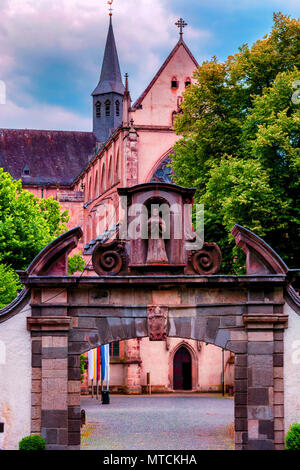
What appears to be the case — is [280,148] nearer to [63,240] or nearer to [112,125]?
[63,240]

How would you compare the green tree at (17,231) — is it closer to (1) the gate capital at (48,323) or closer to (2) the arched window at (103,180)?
(1) the gate capital at (48,323)

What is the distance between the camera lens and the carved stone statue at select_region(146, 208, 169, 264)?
58.9ft

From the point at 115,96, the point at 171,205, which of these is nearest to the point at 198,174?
the point at 171,205

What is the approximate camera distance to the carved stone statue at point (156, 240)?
1795 cm

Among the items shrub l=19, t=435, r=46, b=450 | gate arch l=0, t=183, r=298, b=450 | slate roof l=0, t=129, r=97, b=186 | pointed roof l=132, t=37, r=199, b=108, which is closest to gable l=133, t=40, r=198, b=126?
pointed roof l=132, t=37, r=199, b=108

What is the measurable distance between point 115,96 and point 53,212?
126 feet

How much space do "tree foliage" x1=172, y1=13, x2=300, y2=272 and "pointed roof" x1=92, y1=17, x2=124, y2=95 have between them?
4367cm

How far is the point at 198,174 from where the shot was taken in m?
33.5

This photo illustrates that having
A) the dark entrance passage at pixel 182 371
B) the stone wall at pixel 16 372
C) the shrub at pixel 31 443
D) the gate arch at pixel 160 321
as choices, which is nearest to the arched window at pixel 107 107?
the dark entrance passage at pixel 182 371

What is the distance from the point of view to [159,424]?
2850 centimetres

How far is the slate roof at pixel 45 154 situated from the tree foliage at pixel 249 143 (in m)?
44.1

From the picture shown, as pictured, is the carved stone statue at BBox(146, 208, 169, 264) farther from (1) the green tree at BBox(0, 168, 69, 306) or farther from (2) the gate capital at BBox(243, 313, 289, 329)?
(1) the green tree at BBox(0, 168, 69, 306)

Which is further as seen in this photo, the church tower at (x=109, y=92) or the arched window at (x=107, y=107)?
the arched window at (x=107, y=107)

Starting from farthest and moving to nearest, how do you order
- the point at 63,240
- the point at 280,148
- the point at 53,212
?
the point at 53,212 → the point at 280,148 → the point at 63,240
